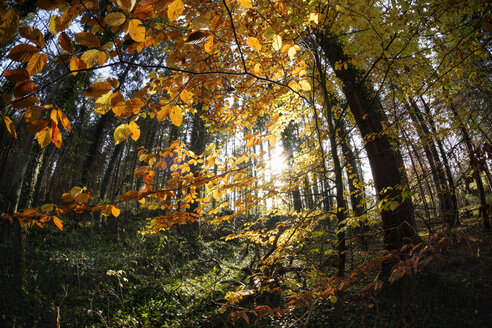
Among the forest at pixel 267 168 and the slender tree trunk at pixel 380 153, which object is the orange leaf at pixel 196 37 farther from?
the slender tree trunk at pixel 380 153

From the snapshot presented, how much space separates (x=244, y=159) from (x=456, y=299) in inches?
152

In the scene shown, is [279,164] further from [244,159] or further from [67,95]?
[67,95]

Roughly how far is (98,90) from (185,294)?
17.1 feet

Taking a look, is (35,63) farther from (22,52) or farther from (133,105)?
(133,105)

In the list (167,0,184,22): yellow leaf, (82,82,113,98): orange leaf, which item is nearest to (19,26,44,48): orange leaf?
(82,82,113,98): orange leaf

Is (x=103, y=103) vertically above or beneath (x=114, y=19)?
beneath

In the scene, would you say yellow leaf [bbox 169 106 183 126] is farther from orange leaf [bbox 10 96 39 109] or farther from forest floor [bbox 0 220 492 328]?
forest floor [bbox 0 220 492 328]

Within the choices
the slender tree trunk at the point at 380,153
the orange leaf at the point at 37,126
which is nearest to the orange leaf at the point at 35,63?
the orange leaf at the point at 37,126

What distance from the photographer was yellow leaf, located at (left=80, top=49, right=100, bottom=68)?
1.00m

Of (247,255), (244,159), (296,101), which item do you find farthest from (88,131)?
(244,159)

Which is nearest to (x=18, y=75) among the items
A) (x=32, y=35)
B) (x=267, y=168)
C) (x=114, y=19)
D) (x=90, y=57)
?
(x=32, y=35)

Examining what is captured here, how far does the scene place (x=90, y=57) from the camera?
1.01 meters

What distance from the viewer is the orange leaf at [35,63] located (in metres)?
0.88

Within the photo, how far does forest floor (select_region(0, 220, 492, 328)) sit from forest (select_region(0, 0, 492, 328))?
0.11 feet
